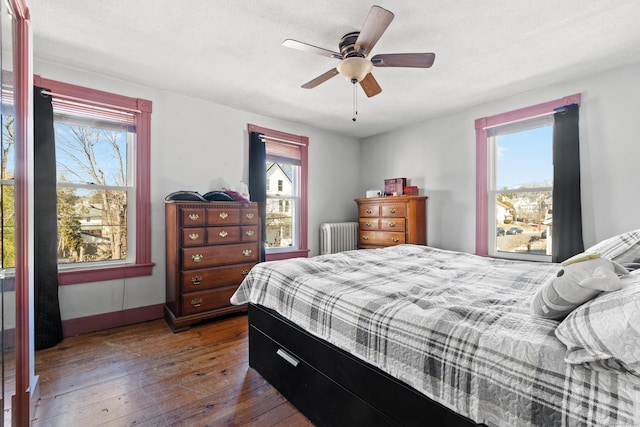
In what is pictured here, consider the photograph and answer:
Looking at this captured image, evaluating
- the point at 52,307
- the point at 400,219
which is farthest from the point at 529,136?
the point at 52,307

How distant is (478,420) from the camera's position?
843 millimetres

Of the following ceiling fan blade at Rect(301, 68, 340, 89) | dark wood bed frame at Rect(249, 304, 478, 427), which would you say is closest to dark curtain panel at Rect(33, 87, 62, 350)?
dark wood bed frame at Rect(249, 304, 478, 427)

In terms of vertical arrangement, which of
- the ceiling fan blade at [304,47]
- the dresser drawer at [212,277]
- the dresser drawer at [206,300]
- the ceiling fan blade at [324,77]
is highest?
the ceiling fan blade at [304,47]

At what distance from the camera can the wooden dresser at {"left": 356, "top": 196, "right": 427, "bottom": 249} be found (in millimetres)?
3770

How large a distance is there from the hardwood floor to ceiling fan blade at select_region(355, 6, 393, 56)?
222cm

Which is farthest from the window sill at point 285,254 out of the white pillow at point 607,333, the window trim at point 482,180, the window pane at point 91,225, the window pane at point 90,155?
the white pillow at point 607,333

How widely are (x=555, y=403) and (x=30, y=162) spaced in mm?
2372

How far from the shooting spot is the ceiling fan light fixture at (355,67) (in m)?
1.97

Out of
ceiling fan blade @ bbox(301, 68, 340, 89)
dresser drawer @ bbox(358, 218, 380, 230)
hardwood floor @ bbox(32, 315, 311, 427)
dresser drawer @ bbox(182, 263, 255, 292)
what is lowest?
hardwood floor @ bbox(32, 315, 311, 427)

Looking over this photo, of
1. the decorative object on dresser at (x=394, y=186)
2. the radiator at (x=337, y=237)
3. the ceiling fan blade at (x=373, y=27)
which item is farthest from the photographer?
the radiator at (x=337, y=237)

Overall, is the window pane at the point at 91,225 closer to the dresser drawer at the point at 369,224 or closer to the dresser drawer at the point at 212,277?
the dresser drawer at the point at 212,277

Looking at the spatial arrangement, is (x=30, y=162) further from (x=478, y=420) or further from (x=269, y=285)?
(x=478, y=420)

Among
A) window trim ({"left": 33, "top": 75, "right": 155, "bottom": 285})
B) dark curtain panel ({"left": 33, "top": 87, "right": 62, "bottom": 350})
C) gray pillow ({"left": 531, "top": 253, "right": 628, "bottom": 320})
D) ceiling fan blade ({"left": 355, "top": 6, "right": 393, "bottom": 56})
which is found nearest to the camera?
gray pillow ({"left": 531, "top": 253, "right": 628, "bottom": 320})

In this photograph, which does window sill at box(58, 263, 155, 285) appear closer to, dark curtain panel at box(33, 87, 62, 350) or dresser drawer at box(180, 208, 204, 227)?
dark curtain panel at box(33, 87, 62, 350)
